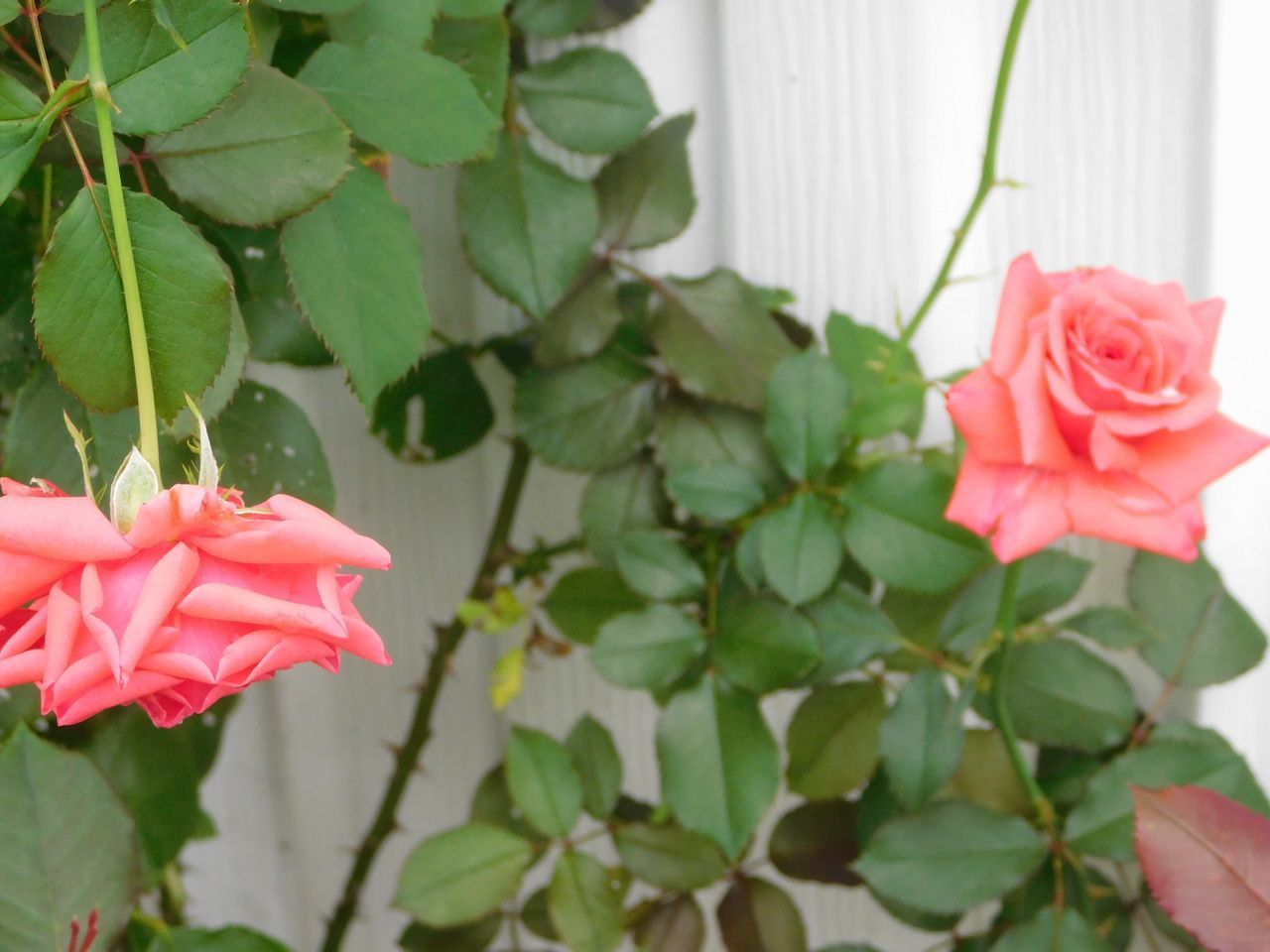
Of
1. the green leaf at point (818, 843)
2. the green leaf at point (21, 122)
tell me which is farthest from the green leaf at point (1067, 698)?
the green leaf at point (21, 122)

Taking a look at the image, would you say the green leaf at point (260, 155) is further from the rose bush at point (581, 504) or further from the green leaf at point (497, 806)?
the green leaf at point (497, 806)

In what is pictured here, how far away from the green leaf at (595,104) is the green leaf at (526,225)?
0.07ft

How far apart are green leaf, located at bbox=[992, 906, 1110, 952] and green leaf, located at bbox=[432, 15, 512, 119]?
1.33 feet

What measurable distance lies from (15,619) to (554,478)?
407 millimetres

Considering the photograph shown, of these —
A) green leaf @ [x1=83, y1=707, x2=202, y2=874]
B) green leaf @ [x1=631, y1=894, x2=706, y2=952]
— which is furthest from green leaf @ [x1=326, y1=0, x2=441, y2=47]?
green leaf @ [x1=631, y1=894, x2=706, y2=952]

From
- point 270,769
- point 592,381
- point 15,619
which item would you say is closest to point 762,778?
point 592,381

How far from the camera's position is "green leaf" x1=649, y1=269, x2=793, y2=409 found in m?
0.50

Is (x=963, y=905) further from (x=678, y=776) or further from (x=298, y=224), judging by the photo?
(x=298, y=224)

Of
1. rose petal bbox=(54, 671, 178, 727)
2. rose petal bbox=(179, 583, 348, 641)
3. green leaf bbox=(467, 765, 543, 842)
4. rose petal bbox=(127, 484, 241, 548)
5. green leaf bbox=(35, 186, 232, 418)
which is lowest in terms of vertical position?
green leaf bbox=(467, 765, 543, 842)

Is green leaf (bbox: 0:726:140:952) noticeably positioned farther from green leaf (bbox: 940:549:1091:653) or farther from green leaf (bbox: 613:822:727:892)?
green leaf (bbox: 940:549:1091:653)

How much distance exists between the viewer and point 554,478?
64 cm

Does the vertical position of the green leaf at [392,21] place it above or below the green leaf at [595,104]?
above

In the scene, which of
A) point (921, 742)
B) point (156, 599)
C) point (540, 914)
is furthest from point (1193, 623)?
point (156, 599)

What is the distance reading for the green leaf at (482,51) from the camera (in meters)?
0.43
